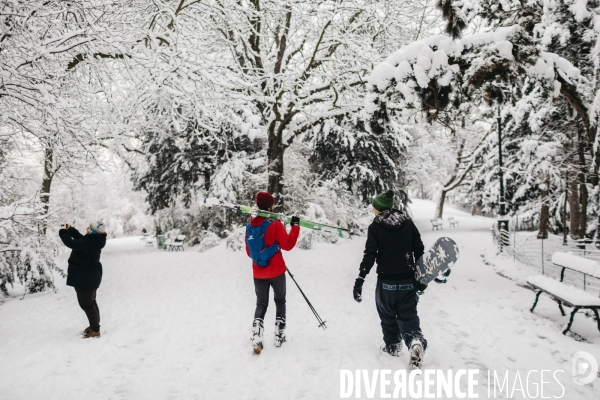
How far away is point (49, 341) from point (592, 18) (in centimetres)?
1167

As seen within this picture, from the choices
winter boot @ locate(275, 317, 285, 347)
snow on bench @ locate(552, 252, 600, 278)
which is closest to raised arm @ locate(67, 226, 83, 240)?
winter boot @ locate(275, 317, 285, 347)

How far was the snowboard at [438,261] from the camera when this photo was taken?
12.5 feet

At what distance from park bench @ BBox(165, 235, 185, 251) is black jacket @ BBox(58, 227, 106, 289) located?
42.6 feet

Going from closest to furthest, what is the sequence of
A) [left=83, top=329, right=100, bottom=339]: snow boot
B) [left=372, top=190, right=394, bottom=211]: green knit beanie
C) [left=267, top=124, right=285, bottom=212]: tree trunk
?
1. [left=372, top=190, right=394, bottom=211]: green knit beanie
2. [left=83, top=329, right=100, bottom=339]: snow boot
3. [left=267, top=124, right=285, bottom=212]: tree trunk

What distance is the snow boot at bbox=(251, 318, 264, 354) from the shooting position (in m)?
4.38

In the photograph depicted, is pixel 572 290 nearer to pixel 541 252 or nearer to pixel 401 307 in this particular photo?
pixel 401 307

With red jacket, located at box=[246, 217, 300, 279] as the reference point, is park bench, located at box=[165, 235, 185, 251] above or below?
below

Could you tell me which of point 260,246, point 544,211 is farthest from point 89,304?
point 544,211

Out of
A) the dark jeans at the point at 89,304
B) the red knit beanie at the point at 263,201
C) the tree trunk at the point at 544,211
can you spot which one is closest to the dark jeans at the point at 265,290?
the red knit beanie at the point at 263,201

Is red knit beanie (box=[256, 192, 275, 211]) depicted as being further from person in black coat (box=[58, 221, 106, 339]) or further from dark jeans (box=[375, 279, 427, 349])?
person in black coat (box=[58, 221, 106, 339])

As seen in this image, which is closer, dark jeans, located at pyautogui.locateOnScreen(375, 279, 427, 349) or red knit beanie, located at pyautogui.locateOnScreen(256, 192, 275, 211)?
dark jeans, located at pyautogui.locateOnScreen(375, 279, 427, 349)

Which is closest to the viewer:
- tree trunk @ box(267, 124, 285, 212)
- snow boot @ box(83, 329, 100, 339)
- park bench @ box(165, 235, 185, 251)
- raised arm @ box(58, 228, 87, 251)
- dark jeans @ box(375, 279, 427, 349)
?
dark jeans @ box(375, 279, 427, 349)

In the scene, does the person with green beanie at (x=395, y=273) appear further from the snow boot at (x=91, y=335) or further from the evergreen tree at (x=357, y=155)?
the evergreen tree at (x=357, y=155)

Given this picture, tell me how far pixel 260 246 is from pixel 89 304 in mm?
2740
